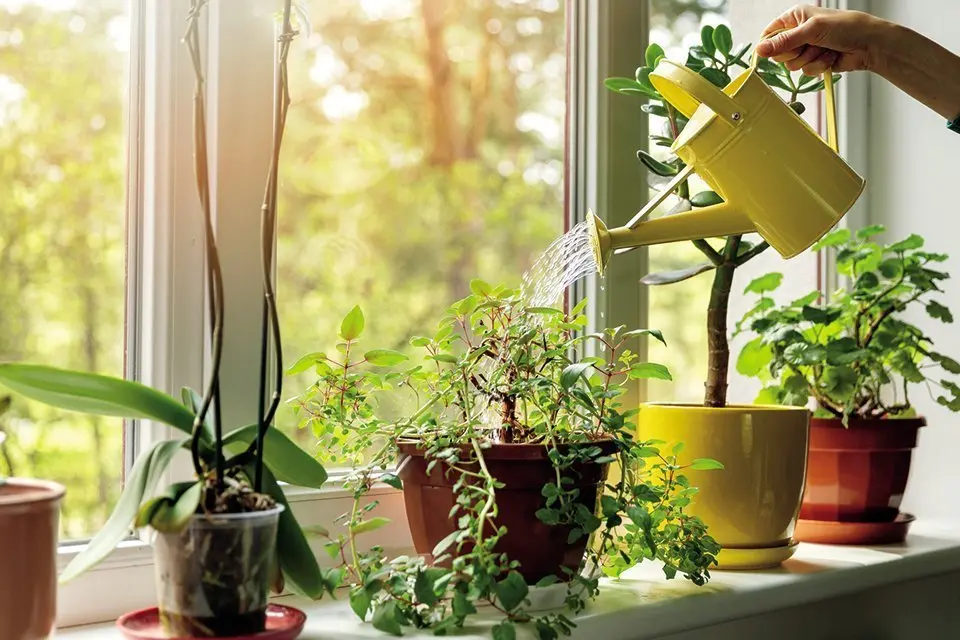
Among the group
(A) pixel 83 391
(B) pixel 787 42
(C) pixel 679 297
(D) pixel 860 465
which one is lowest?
(D) pixel 860 465

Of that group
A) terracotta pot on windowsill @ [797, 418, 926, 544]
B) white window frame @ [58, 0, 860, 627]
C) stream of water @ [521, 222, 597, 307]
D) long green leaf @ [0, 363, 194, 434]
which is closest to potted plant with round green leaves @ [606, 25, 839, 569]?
stream of water @ [521, 222, 597, 307]

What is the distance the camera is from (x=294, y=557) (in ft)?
2.80

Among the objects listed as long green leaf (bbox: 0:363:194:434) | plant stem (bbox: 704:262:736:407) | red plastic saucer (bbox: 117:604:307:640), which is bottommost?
red plastic saucer (bbox: 117:604:307:640)

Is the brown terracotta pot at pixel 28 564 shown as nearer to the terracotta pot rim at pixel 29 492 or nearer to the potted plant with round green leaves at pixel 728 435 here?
the terracotta pot rim at pixel 29 492

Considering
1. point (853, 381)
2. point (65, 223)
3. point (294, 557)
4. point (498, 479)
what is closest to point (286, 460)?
point (294, 557)

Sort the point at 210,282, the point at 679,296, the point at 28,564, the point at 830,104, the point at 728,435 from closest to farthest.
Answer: the point at 28,564 → the point at 210,282 → the point at 830,104 → the point at 728,435 → the point at 679,296

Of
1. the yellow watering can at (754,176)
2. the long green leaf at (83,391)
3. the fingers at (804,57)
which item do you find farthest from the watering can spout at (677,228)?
the long green leaf at (83,391)

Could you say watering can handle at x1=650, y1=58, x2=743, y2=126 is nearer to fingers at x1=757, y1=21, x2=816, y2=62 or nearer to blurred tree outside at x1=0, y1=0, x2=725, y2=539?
fingers at x1=757, y1=21, x2=816, y2=62

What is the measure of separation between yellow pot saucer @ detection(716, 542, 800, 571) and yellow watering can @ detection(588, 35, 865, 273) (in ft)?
1.30

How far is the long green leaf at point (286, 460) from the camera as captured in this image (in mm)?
875

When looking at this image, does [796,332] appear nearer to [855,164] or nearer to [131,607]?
[855,164]

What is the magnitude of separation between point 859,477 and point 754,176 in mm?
640

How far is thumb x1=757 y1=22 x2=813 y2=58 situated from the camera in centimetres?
108

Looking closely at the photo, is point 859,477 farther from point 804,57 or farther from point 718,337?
point 804,57
